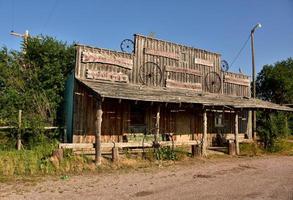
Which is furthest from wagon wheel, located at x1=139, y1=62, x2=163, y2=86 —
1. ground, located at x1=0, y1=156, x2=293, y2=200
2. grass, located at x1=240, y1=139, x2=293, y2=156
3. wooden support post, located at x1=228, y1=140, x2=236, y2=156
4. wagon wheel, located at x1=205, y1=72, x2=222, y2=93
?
ground, located at x1=0, y1=156, x2=293, y2=200

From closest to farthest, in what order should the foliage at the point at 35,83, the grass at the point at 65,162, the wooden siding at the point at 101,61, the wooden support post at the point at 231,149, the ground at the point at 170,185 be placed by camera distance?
the ground at the point at 170,185 < the grass at the point at 65,162 < the foliage at the point at 35,83 < the wooden siding at the point at 101,61 < the wooden support post at the point at 231,149

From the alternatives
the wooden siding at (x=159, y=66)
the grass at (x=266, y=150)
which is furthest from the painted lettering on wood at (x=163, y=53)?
the grass at (x=266, y=150)

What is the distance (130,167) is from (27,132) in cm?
474

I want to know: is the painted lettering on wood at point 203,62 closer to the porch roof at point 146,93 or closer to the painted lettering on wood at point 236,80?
the painted lettering on wood at point 236,80

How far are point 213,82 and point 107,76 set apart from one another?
797cm

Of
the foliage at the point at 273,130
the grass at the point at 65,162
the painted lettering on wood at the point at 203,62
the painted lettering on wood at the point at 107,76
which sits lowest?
the grass at the point at 65,162

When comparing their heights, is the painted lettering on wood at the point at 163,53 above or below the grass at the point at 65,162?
above

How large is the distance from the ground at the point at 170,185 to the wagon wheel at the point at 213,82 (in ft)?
28.7

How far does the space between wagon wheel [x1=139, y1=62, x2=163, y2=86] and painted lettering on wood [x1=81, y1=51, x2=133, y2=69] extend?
0.86m

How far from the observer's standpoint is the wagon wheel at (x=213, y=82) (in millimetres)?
22375

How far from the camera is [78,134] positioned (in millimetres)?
16375

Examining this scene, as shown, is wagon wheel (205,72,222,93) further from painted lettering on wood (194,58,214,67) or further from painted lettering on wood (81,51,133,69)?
painted lettering on wood (81,51,133,69)

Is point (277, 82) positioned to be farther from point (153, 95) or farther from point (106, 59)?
point (106, 59)

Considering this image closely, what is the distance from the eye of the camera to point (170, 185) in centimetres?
1052
